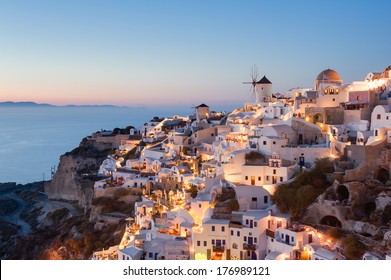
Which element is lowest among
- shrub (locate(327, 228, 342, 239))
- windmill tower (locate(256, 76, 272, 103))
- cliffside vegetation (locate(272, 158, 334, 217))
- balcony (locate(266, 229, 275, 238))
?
balcony (locate(266, 229, 275, 238))

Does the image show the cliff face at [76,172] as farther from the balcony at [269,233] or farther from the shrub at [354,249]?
the shrub at [354,249]

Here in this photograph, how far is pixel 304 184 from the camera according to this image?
712 inches

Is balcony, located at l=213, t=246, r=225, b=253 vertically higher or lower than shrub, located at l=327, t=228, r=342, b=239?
lower

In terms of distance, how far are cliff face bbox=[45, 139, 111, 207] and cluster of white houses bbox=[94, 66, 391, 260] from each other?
764 cm

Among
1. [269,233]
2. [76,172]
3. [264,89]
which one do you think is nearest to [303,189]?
[269,233]

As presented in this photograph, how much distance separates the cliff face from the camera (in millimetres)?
36844

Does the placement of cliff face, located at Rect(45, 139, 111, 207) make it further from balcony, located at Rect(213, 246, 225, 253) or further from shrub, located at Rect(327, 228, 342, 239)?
shrub, located at Rect(327, 228, 342, 239)

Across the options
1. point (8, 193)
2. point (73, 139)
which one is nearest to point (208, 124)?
point (8, 193)

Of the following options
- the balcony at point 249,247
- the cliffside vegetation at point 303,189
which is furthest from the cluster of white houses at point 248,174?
the cliffside vegetation at point 303,189

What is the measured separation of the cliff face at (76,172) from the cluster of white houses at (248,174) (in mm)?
7642

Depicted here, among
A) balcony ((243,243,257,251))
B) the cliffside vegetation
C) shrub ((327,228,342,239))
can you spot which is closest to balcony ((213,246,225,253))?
balcony ((243,243,257,251))

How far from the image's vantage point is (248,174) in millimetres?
19891
